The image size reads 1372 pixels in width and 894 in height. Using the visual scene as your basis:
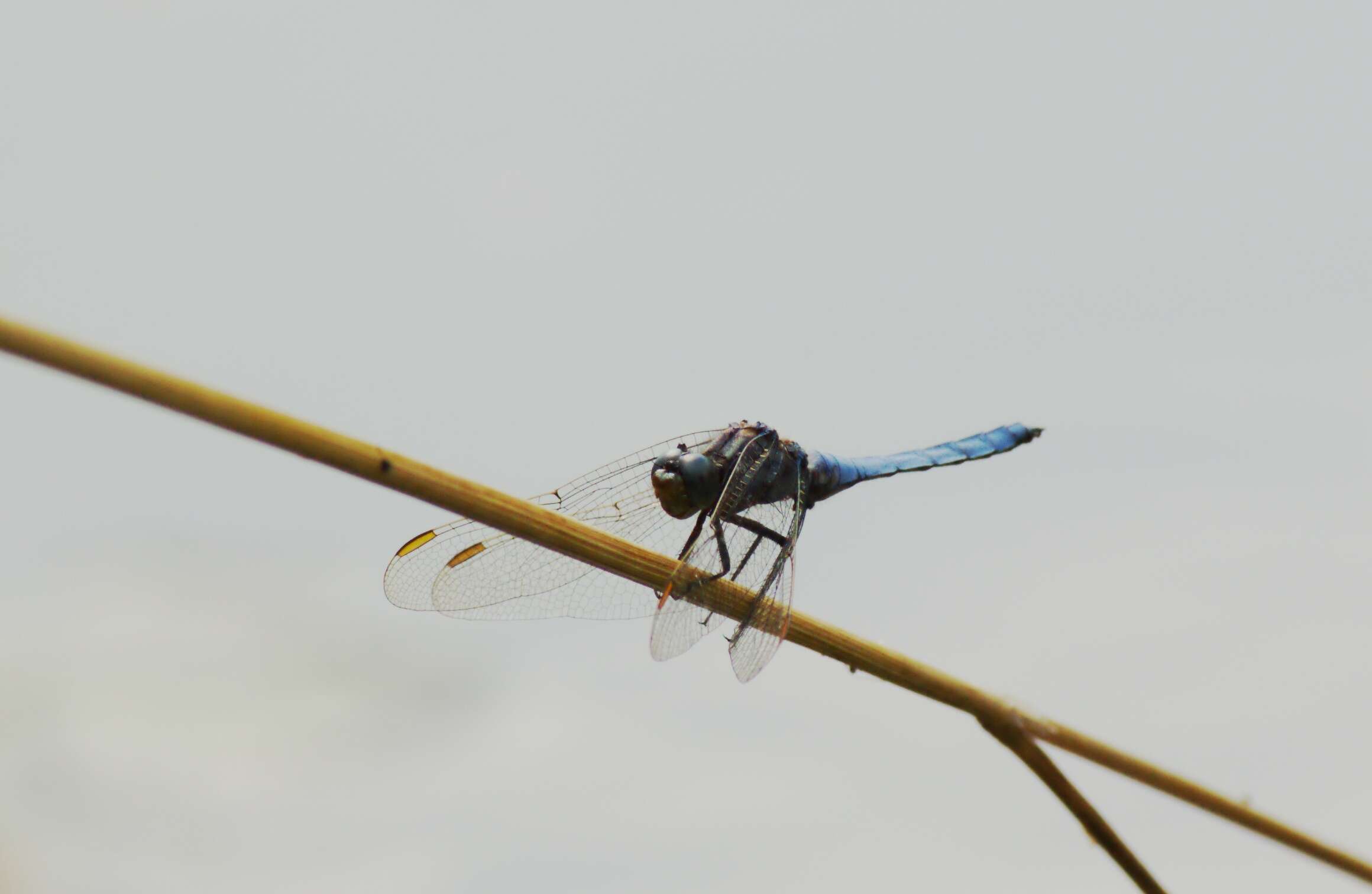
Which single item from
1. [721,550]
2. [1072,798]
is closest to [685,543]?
[721,550]

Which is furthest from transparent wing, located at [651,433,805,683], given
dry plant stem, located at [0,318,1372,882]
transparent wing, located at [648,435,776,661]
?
dry plant stem, located at [0,318,1372,882]

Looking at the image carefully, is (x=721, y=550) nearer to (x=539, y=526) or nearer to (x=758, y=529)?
(x=758, y=529)

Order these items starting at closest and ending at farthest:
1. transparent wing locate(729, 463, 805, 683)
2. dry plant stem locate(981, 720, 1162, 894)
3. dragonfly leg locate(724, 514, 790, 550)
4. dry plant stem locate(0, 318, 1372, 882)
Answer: dry plant stem locate(0, 318, 1372, 882), dry plant stem locate(981, 720, 1162, 894), transparent wing locate(729, 463, 805, 683), dragonfly leg locate(724, 514, 790, 550)

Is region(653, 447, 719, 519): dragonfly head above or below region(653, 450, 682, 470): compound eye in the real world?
below

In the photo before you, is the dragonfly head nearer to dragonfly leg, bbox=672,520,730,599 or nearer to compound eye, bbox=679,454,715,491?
compound eye, bbox=679,454,715,491

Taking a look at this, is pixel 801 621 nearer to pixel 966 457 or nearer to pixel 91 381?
pixel 91 381

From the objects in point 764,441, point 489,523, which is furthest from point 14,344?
point 764,441
